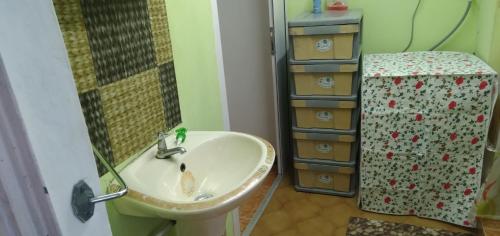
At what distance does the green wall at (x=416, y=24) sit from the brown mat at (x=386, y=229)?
3.71 ft

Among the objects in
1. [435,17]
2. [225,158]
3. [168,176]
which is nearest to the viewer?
[168,176]

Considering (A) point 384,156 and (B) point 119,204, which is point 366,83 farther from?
(B) point 119,204

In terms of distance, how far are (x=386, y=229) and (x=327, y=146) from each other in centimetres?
60

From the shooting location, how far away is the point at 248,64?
2.53 m

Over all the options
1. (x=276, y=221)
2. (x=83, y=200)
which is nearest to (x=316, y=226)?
(x=276, y=221)

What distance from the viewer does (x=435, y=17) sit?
2148 millimetres

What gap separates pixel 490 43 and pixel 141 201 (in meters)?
1.90

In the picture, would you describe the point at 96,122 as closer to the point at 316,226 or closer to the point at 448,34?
the point at 316,226

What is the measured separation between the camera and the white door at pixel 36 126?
1.32ft

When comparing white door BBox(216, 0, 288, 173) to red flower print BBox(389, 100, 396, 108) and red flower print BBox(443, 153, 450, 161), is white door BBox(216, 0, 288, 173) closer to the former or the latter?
red flower print BBox(389, 100, 396, 108)

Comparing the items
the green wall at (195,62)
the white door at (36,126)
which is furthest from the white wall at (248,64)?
the white door at (36,126)

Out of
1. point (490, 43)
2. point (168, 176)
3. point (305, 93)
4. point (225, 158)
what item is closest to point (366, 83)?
point (305, 93)

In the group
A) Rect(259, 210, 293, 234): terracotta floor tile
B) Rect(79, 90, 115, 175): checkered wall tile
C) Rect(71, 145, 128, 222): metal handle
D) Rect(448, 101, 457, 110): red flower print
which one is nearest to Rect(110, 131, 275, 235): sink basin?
Rect(79, 90, 115, 175): checkered wall tile

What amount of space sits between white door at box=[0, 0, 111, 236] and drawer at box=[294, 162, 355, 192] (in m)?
1.93
